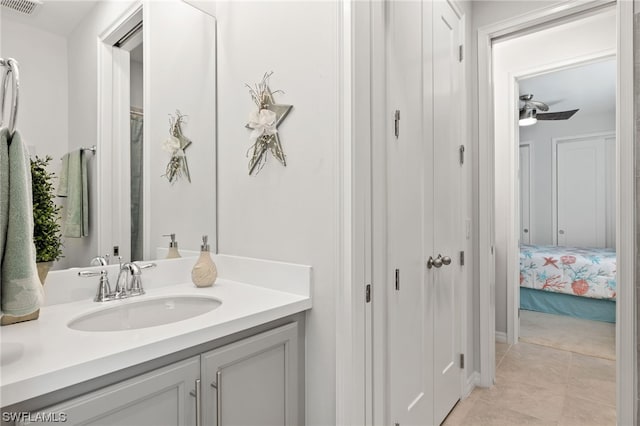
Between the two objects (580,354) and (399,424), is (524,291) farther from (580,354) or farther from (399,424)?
(399,424)

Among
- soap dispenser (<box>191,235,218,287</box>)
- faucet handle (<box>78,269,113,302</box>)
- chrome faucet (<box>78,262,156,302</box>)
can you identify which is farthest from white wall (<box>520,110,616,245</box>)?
faucet handle (<box>78,269,113,302</box>)

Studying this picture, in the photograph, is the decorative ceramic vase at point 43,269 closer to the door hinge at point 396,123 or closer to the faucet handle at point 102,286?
the faucet handle at point 102,286

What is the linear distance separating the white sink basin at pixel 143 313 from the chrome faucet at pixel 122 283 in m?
0.05

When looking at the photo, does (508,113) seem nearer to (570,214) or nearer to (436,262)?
(436,262)

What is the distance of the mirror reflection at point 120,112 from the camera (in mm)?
1176

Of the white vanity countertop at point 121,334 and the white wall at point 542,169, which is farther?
the white wall at point 542,169

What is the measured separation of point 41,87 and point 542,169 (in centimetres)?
656

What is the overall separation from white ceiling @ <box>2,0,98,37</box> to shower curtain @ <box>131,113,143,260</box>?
1.14 ft

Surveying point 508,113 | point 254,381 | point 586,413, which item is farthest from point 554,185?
point 254,381

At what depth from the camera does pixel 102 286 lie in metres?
1.25

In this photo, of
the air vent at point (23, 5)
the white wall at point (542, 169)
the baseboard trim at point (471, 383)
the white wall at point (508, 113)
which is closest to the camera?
the air vent at point (23, 5)

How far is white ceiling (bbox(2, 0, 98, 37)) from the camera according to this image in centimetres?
113

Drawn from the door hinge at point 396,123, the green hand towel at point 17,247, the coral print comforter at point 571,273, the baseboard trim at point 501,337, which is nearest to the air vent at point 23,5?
the green hand towel at point 17,247

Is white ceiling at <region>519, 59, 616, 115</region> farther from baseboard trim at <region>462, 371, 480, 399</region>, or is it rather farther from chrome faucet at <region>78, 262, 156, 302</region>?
chrome faucet at <region>78, 262, 156, 302</region>
